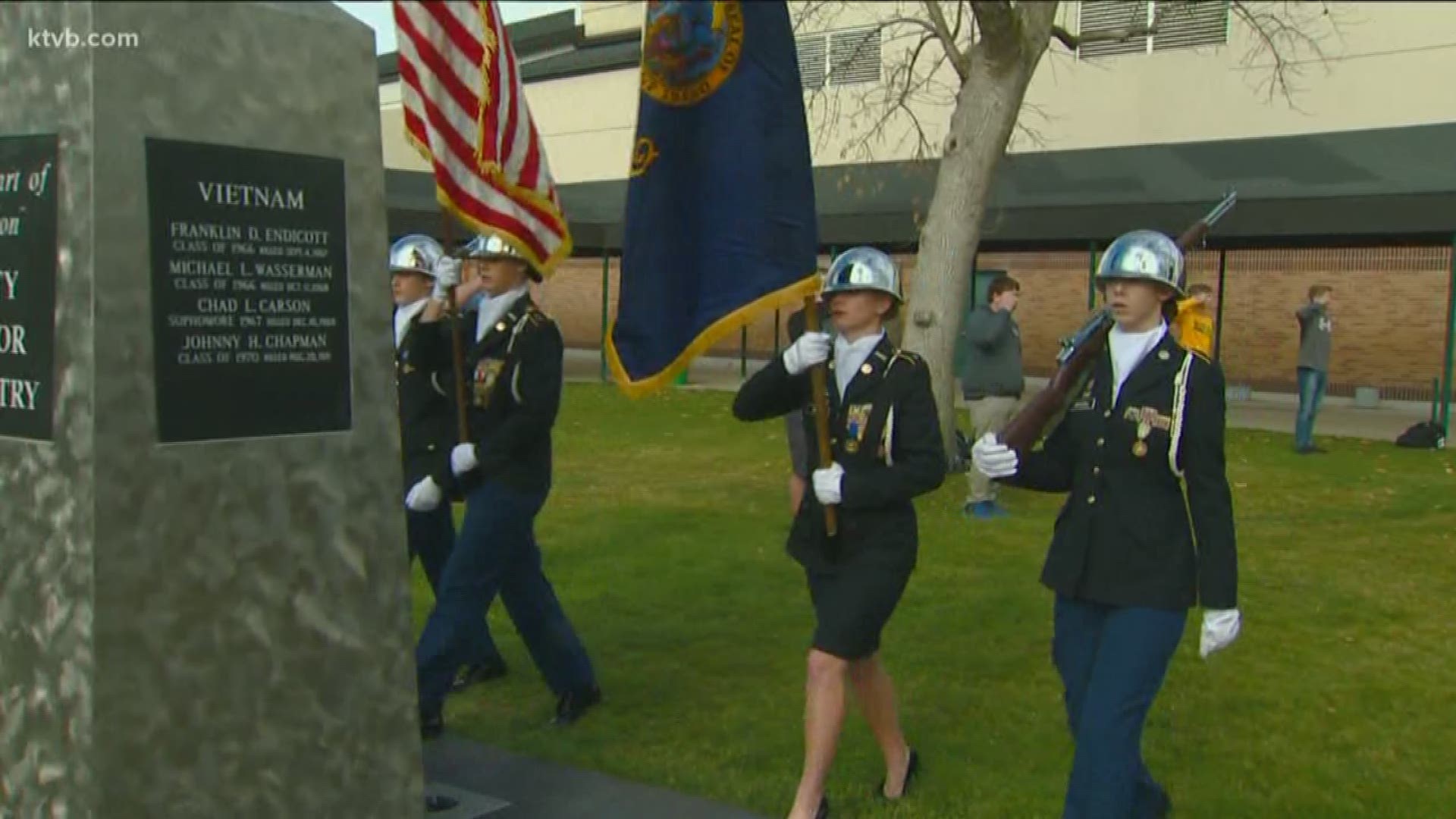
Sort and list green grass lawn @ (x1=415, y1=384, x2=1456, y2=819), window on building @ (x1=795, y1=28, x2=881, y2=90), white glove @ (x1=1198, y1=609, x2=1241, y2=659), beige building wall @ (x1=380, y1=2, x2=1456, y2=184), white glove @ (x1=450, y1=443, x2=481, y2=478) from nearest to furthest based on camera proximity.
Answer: white glove @ (x1=1198, y1=609, x2=1241, y2=659) → green grass lawn @ (x1=415, y1=384, x2=1456, y2=819) → white glove @ (x1=450, y1=443, x2=481, y2=478) → beige building wall @ (x1=380, y1=2, x2=1456, y2=184) → window on building @ (x1=795, y1=28, x2=881, y2=90)

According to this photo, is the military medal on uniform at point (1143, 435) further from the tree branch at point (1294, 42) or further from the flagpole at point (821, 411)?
the tree branch at point (1294, 42)

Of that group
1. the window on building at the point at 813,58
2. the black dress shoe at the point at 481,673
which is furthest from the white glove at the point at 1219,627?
the window on building at the point at 813,58

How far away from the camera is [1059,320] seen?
28250 mm

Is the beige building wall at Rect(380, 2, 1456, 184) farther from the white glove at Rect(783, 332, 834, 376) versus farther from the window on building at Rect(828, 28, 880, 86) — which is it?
the white glove at Rect(783, 332, 834, 376)

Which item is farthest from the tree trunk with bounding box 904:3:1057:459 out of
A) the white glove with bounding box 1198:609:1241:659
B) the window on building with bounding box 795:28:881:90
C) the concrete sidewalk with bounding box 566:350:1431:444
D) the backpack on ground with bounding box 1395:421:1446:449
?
the window on building with bounding box 795:28:881:90

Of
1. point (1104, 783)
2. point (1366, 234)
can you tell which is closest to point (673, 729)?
point (1104, 783)

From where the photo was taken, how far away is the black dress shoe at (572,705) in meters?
5.80

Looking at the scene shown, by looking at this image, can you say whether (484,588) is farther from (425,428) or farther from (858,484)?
(858,484)

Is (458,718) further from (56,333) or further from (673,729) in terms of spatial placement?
(56,333)

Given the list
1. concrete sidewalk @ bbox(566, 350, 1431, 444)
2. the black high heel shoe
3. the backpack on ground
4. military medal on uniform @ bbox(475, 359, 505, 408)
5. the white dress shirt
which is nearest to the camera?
the white dress shirt

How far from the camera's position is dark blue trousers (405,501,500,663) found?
246 inches

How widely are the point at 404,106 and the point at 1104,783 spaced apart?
10.1ft

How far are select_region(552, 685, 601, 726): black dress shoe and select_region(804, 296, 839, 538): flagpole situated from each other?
1776 millimetres

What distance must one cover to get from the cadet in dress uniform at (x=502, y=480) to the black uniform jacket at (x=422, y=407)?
0.09 metres
